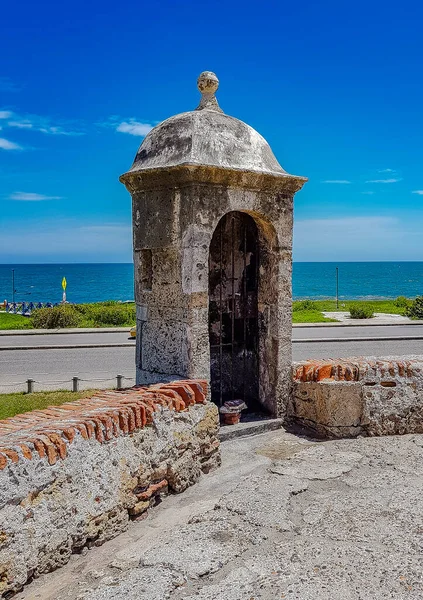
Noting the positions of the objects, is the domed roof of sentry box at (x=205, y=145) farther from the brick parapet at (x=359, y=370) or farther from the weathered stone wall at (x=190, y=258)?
the brick parapet at (x=359, y=370)

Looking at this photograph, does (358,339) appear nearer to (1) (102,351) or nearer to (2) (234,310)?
(1) (102,351)

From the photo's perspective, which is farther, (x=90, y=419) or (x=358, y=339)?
(x=358, y=339)

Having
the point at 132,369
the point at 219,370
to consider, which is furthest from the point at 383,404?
the point at 132,369

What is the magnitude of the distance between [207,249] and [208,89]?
2259 mm

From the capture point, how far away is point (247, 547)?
4.29 m

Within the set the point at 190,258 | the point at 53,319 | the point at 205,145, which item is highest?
the point at 205,145

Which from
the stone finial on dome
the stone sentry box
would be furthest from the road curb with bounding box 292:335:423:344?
the stone finial on dome

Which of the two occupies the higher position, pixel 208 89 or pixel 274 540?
pixel 208 89

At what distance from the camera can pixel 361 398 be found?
22.5 feet

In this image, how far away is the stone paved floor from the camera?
12.3ft

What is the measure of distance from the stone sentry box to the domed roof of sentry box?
15 mm

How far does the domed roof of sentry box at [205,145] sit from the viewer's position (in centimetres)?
615

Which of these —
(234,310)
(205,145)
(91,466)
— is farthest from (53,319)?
(91,466)

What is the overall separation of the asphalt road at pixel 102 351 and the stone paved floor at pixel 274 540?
26.4 ft
